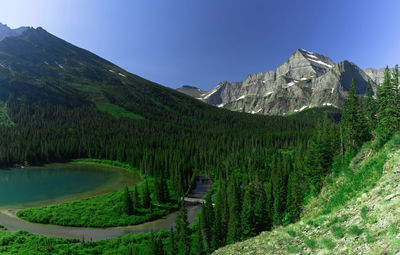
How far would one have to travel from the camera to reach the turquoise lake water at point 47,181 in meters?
82.6

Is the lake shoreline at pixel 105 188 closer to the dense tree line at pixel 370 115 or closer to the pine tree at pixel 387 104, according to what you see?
the dense tree line at pixel 370 115

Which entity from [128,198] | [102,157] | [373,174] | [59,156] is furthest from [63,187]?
[373,174]

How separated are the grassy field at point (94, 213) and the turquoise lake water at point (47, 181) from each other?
718 inches

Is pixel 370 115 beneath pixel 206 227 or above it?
above

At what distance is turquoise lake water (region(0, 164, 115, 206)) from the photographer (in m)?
82.6

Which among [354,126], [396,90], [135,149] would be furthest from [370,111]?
[135,149]

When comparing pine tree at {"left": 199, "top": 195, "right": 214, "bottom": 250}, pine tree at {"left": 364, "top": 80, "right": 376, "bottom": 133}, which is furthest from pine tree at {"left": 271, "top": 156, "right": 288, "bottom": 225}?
pine tree at {"left": 364, "top": 80, "right": 376, "bottom": 133}

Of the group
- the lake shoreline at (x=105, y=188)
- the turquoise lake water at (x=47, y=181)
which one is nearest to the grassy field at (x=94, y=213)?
the lake shoreline at (x=105, y=188)

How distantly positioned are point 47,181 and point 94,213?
60.7 m

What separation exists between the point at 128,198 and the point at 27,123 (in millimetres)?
200132

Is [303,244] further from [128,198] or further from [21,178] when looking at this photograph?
[21,178]

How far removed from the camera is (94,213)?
62.9 m

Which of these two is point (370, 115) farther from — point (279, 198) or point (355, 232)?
point (355, 232)

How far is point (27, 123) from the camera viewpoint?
200 m
